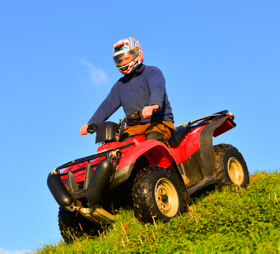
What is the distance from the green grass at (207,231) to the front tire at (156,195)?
0.14m

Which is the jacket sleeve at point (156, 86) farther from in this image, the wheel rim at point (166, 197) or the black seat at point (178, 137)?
the wheel rim at point (166, 197)

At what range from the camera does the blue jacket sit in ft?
19.3

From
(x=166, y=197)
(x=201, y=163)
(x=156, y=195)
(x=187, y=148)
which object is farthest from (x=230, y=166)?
(x=156, y=195)

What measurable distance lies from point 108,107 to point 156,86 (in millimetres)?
1208

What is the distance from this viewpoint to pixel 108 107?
654 centimetres

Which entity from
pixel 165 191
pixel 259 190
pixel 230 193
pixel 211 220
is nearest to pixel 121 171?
pixel 165 191

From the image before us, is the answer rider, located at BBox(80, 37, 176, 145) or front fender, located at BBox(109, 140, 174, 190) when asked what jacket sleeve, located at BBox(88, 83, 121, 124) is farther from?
front fender, located at BBox(109, 140, 174, 190)

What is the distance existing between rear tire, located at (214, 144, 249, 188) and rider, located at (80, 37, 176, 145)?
1.02 m

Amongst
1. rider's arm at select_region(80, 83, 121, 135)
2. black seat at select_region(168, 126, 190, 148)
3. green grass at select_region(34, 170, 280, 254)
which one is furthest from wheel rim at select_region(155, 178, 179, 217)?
rider's arm at select_region(80, 83, 121, 135)

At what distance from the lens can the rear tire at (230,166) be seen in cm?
609

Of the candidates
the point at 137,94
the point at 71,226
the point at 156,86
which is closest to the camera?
the point at 71,226

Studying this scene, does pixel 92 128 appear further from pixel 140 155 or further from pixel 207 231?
pixel 207 231

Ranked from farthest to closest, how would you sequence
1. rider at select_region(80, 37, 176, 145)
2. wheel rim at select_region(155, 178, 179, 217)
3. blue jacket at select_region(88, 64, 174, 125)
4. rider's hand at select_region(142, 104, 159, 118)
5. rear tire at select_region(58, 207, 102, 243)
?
blue jacket at select_region(88, 64, 174, 125)
rider at select_region(80, 37, 176, 145)
rear tire at select_region(58, 207, 102, 243)
rider's hand at select_region(142, 104, 159, 118)
wheel rim at select_region(155, 178, 179, 217)

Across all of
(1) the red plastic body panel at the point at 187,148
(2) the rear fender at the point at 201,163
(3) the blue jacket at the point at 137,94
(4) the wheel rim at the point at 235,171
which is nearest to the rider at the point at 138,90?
(3) the blue jacket at the point at 137,94
